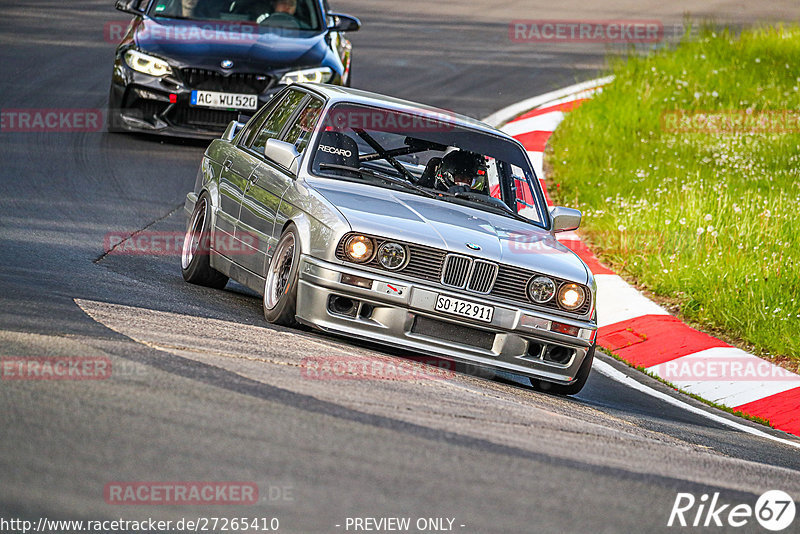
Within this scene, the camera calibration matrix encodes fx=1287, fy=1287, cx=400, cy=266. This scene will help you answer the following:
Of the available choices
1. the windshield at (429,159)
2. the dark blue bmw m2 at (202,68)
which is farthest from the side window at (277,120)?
the dark blue bmw m2 at (202,68)

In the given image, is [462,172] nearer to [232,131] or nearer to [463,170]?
[463,170]

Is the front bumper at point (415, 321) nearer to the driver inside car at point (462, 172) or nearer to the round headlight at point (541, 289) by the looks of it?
the round headlight at point (541, 289)

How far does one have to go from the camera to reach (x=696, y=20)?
24344 mm

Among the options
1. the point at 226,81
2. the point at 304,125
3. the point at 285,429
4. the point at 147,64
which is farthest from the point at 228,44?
the point at 285,429

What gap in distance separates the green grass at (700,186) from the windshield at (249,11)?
3.13m

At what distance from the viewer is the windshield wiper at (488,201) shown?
8.07m

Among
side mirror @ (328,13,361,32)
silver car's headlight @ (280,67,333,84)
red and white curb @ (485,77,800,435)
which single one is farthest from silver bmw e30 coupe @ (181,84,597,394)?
side mirror @ (328,13,361,32)

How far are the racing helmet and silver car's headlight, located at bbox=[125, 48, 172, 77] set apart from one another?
17.0 ft

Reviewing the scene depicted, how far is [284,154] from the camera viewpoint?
7.86 metres

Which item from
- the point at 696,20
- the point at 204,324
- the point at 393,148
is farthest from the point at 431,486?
the point at 696,20

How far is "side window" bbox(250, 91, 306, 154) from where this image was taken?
8727 mm

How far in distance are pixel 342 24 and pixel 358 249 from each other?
7.89 meters

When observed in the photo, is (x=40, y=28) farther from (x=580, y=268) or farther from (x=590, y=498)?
(x=590, y=498)

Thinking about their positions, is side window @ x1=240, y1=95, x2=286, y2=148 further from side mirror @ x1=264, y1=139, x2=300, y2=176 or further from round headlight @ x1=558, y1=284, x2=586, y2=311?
round headlight @ x1=558, y1=284, x2=586, y2=311
